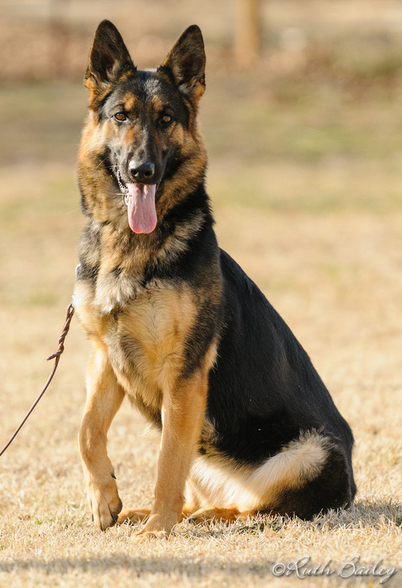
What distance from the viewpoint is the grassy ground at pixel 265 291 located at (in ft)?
11.9

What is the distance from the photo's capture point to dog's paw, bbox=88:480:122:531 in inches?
165

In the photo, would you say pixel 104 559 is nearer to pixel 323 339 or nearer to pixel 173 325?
pixel 173 325

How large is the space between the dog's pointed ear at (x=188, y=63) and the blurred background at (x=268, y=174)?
3.16 metres

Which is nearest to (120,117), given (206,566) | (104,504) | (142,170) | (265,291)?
(142,170)

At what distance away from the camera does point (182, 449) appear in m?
4.05

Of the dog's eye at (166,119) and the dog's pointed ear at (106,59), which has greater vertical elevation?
the dog's pointed ear at (106,59)

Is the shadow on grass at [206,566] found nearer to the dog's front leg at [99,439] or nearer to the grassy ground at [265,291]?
the grassy ground at [265,291]

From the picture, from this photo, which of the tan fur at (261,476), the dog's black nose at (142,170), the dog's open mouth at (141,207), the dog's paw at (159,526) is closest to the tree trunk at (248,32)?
the dog's open mouth at (141,207)

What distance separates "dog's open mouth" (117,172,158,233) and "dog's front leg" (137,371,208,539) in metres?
0.88

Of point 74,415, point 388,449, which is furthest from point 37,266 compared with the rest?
point 388,449
